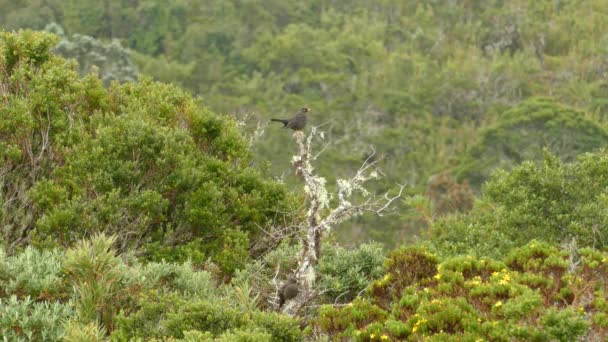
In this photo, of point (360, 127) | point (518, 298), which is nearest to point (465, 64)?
point (360, 127)

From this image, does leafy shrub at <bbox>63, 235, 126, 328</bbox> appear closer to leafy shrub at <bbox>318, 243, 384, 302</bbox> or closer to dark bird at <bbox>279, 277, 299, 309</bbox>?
dark bird at <bbox>279, 277, 299, 309</bbox>

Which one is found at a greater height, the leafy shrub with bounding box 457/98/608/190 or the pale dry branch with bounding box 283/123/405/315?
the pale dry branch with bounding box 283/123/405/315

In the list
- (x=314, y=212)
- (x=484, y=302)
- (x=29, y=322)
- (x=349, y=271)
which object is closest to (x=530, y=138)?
(x=349, y=271)

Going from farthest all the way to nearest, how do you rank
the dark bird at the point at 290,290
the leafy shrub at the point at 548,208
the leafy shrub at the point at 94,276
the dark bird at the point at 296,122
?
the leafy shrub at the point at 548,208, the dark bird at the point at 296,122, the dark bird at the point at 290,290, the leafy shrub at the point at 94,276

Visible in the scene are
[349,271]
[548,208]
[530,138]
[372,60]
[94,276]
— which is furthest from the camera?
[372,60]

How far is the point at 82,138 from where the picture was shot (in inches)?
542

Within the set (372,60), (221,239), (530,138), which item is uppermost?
→ (221,239)

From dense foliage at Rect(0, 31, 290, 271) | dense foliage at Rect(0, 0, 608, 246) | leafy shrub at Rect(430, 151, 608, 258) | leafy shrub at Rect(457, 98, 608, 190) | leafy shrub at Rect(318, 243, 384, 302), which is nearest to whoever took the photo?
leafy shrub at Rect(318, 243, 384, 302)

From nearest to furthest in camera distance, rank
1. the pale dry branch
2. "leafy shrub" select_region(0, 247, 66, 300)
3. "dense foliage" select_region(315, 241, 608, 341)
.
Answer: "dense foliage" select_region(315, 241, 608, 341) → "leafy shrub" select_region(0, 247, 66, 300) → the pale dry branch

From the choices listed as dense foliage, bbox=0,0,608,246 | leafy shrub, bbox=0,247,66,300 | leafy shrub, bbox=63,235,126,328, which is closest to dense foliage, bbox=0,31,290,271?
leafy shrub, bbox=0,247,66,300

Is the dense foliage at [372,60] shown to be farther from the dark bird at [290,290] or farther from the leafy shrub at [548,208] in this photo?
the dark bird at [290,290]

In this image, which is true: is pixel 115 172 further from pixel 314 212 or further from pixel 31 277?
pixel 314 212

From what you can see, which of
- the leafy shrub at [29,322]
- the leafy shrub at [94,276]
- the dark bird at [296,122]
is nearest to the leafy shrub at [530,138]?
the dark bird at [296,122]

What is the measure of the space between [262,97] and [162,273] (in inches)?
2014
